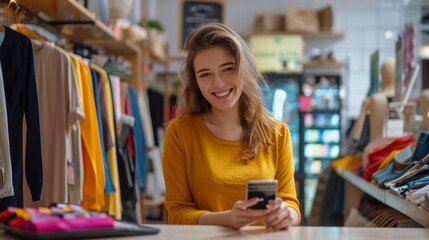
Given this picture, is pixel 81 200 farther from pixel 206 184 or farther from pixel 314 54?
pixel 314 54

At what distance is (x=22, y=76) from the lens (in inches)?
118

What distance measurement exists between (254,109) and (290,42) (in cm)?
665

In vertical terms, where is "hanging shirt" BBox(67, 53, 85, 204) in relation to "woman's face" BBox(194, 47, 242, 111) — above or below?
below

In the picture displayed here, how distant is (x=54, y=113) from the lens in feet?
11.4

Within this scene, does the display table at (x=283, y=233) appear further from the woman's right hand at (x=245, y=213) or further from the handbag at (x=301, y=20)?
the handbag at (x=301, y=20)

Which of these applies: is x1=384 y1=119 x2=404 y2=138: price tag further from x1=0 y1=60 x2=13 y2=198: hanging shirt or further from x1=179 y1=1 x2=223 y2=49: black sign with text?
x1=179 y1=1 x2=223 y2=49: black sign with text

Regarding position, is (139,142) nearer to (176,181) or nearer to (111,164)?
(111,164)

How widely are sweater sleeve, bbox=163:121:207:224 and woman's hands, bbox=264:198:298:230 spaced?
415mm

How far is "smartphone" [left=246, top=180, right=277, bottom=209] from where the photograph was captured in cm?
183

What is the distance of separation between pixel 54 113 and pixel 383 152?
1.85 m

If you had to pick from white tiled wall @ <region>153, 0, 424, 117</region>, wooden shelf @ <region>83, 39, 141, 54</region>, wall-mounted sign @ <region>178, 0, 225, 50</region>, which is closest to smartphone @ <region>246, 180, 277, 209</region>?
wooden shelf @ <region>83, 39, 141, 54</region>

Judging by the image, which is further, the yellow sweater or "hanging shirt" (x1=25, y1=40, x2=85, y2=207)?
"hanging shirt" (x1=25, y1=40, x2=85, y2=207)

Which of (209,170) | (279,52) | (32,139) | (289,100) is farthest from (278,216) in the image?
(279,52)

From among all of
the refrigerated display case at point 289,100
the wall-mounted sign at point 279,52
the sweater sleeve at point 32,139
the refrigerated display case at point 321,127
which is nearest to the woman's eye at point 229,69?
the sweater sleeve at point 32,139
